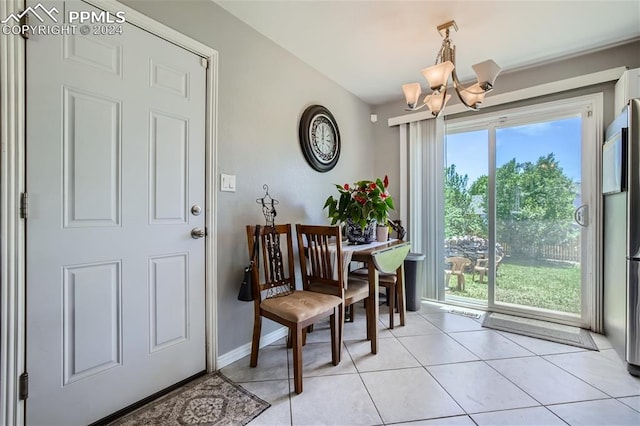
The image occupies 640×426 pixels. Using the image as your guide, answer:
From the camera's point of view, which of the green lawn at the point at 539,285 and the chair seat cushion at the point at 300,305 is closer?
the chair seat cushion at the point at 300,305

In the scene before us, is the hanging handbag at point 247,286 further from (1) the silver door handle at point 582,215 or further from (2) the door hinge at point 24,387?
(1) the silver door handle at point 582,215

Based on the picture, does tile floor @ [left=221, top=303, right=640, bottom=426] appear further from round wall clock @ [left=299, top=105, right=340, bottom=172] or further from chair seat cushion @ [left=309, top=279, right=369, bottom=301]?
round wall clock @ [left=299, top=105, right=340, bottom=172]

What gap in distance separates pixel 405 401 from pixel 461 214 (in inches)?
82.8

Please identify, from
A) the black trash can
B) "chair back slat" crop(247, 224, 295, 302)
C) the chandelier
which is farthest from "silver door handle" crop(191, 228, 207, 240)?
the black trash can

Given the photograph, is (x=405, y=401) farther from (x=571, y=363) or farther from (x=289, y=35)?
(x=289, y=35)

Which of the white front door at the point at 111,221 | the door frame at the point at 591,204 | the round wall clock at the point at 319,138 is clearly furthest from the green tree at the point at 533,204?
the white front door at the point at 111,221

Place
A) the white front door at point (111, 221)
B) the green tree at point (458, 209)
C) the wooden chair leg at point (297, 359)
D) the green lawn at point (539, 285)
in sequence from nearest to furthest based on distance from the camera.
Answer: the white front door at point (111, 221) < the wooden chair leg at point (297, 359) < the green lawn at point (539, 285) < the green tree at point (458, 209)

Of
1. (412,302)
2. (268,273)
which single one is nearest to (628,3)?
(412,302)

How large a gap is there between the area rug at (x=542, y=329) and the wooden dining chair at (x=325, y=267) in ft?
4.48

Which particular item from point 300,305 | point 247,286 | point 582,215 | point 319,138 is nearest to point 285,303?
point 300,305

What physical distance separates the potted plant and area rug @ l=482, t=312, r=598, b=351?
4.47 ft

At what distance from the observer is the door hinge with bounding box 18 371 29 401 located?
1093 mm

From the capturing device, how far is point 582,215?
235cm

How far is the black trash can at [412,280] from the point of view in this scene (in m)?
2.79
